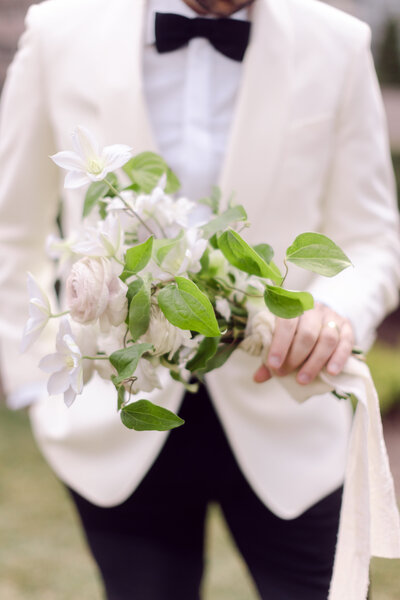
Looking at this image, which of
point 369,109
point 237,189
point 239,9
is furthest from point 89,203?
point 369,109

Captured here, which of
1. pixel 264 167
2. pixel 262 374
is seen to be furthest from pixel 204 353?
pixel 264 167

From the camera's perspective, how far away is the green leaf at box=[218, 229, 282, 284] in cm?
95

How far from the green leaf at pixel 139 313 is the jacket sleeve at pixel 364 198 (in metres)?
0.46

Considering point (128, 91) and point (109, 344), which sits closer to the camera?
point (109, 344)

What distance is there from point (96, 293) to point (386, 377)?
3.50 metres

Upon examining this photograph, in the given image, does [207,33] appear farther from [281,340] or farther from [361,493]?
[361,493]

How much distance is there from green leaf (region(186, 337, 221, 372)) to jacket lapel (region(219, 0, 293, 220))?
408 mm

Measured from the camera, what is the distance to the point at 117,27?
138 cm

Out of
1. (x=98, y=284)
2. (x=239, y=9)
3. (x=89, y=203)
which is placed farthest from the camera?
(x=239, y=9)

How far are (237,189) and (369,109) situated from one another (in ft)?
0.96

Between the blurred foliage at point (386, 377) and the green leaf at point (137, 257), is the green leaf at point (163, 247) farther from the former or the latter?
the blurred foliage at point (386, 377)

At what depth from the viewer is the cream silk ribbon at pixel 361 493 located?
3.60ft

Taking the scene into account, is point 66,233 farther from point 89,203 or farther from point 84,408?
point 89,203

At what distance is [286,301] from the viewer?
37.9 inches
